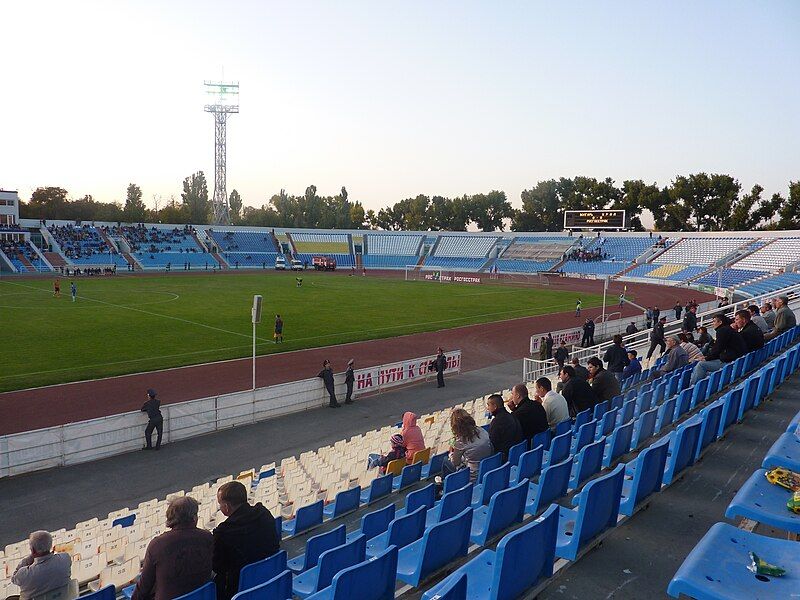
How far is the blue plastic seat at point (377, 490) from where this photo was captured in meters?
A: 8.26

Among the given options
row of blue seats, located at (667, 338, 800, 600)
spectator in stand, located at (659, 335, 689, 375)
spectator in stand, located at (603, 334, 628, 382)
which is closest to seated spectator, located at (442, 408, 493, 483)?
row of blue seats, located at (667, 338, 800, 600)

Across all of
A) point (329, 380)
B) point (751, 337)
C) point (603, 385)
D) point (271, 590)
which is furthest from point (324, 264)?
point (271, 590)

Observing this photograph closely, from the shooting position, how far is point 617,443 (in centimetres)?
696

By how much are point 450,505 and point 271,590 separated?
232cm

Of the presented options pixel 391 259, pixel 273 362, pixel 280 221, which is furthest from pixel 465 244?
pixel 273 362

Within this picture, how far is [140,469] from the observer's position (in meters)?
13.0

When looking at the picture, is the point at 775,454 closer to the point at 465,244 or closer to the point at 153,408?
the point at 153,408

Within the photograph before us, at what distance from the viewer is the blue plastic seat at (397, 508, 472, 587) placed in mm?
4363

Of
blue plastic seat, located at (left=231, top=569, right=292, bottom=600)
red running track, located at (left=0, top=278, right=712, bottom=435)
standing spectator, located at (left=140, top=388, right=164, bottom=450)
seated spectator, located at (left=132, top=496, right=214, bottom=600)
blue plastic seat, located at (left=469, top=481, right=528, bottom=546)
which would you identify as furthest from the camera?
red running track, located at (left=0, top=278, right=712, bottom=435)

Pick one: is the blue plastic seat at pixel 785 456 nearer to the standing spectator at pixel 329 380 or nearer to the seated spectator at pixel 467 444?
the seated spectator at pixel 467 444

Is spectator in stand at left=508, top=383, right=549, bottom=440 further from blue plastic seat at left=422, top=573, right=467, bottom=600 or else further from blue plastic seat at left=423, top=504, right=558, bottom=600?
blue plastic seat at left=422, top=573, right=467, bottom=600

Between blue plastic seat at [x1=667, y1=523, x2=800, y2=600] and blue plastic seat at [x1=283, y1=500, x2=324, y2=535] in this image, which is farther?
blue plastic seat at [x1=283, y1=500, x2=324, y2=535]

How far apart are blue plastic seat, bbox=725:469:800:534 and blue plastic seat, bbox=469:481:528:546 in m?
1.96

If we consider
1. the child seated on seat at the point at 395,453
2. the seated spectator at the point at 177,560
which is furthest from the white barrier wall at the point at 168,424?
the seated spectator at the point at 177,560
